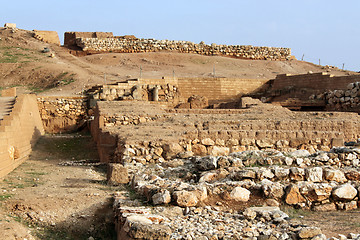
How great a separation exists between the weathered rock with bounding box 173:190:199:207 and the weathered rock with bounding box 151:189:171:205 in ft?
0.33

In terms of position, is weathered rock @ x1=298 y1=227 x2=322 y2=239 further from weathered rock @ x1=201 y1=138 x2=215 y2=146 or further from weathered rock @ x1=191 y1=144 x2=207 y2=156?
weathered rock @ x1=201 y1=138 x2=215 y2=146

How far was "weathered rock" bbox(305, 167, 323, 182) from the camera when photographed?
7.22 meters

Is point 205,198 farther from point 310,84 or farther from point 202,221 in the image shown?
point 310,84

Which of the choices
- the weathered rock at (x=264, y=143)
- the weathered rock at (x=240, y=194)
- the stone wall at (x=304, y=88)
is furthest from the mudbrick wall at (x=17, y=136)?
the stone wall at (x=304, y=88)

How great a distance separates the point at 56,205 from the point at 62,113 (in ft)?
45.5

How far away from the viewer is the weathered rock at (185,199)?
6531 mm

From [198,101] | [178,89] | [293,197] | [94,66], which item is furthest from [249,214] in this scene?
[94,66]

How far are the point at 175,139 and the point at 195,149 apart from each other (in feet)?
1.79

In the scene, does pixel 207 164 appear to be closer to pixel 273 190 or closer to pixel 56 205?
pixel 273 190

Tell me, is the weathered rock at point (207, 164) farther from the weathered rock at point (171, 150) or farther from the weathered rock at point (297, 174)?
the weathered rock at point (171, 150)

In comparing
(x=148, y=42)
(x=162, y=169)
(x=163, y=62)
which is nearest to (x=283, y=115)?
(x=162, y=169)

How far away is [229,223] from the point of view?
5938mm

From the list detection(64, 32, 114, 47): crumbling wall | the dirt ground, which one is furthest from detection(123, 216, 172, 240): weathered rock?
detection(64, 32, 114, 47): crumbling wall

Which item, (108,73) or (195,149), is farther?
(108,73)
